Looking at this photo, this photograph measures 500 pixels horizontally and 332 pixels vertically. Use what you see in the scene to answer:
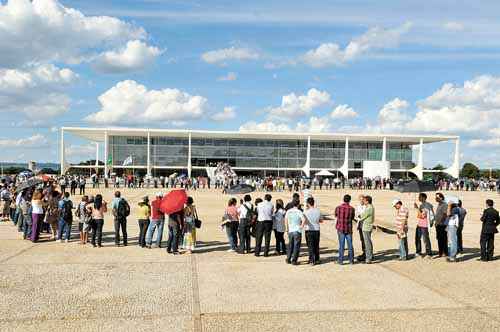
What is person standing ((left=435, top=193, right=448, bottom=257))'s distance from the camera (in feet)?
35.8

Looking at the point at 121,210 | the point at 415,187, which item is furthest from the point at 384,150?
the point at 121,210

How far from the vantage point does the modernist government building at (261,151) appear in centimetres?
7738

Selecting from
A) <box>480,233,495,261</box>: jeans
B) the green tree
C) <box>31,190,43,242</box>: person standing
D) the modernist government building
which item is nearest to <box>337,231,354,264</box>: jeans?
<box>480,233,495,261</box>: jeans

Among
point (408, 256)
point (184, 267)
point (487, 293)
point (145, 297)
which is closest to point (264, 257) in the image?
point (184, 267)

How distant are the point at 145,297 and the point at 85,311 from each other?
101cm

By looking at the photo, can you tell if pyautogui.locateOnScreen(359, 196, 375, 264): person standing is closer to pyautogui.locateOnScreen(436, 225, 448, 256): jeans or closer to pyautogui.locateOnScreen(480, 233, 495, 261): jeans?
pyautogui.locateOnScreen(436, 225, 448, 256): jeans

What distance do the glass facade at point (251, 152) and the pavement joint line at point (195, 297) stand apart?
230 feet

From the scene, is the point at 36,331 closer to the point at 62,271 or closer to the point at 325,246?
the point at 62,271

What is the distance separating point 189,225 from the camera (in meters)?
11.3

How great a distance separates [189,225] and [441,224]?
5.88 meters

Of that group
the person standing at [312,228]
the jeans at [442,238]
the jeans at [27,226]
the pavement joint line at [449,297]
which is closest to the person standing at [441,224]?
the jeans at [442,238]

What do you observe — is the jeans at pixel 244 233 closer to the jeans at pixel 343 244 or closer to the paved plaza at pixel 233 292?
the paved plaza at pixel 233 292

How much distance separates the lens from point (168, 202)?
10.9 meters

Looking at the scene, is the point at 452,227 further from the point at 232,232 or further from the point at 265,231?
the point at 232,232
